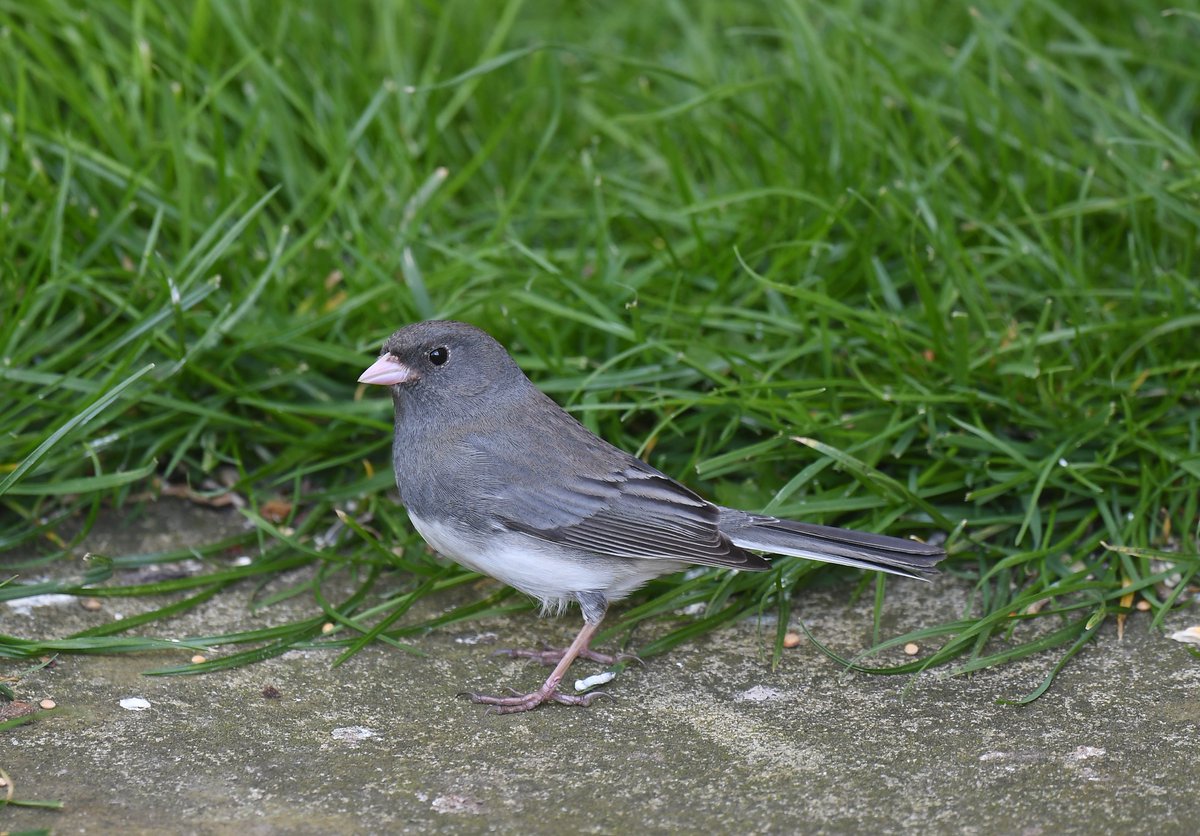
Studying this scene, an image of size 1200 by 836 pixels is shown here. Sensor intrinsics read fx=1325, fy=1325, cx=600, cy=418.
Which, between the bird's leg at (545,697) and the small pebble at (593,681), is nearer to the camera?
the bird's leg at (545,697)

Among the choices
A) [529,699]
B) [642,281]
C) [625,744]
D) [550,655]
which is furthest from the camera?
[642,281]

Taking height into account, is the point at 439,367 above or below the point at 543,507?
above

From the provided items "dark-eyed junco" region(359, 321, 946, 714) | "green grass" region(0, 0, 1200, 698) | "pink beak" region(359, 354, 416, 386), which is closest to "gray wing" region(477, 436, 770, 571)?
"dark-eyed junco" region(359, 321, 946, 714)

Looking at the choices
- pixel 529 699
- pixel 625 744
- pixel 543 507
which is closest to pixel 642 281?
pixel 543 507

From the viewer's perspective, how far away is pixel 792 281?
3846mm

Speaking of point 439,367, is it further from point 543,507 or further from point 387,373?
point 543,507

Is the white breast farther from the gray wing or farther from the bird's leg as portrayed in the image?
the bird's leg

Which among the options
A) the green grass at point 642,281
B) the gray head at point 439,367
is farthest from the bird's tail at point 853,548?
the gray head at point 439,367

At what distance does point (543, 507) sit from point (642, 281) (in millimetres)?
1154

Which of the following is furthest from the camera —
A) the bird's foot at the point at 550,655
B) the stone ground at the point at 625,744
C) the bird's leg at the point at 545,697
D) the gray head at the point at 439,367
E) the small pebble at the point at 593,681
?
the gray head at the point at 439,367

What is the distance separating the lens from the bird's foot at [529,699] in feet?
9.08

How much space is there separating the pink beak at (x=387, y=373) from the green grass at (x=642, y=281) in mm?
353

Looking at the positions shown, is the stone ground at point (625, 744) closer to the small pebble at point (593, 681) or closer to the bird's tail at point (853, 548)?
the small pebble at point (593, 681)

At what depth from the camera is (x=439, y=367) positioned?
10.4 feet
